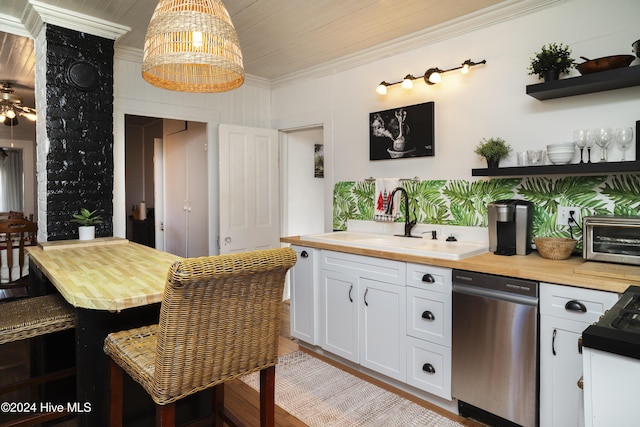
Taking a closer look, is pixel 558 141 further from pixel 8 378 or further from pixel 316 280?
pixel 8 378

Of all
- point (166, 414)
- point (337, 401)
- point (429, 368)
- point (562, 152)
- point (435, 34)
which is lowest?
point (337, 401)

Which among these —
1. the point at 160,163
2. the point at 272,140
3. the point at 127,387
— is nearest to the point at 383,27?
the point at 272,140

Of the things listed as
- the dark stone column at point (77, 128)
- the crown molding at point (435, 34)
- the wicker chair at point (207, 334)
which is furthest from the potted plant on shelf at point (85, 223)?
the crown molding at point (435, 34)

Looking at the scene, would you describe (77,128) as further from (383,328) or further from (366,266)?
(383,328)

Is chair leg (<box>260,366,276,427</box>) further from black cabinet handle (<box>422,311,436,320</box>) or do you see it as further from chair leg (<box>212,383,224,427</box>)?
black cabinet handle (<box>422,311,436,320</box>)

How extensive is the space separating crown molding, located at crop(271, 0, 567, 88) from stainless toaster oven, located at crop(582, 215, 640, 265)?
1452 millimetres

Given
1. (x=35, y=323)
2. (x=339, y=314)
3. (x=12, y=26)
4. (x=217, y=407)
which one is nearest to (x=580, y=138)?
(x=339, y=314)

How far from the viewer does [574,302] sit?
1791 mm

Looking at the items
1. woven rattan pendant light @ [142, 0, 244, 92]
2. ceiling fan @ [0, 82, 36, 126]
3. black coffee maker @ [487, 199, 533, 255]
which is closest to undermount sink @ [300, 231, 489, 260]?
black coffee maker @ [487, 199, 533, 255]

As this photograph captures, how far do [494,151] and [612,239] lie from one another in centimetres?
87

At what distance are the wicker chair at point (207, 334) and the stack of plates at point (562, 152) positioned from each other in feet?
5.97

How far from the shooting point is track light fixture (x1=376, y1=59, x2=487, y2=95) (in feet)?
9.27

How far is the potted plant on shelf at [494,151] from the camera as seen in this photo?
2.61m

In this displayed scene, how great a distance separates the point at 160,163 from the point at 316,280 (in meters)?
3.37
